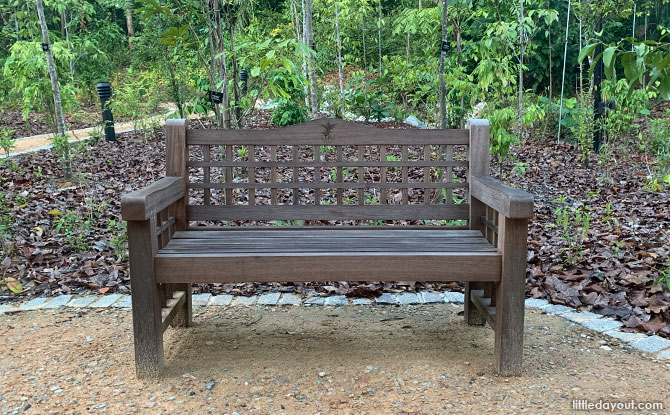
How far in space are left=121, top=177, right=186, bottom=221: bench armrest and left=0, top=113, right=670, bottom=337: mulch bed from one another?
4.07 feet

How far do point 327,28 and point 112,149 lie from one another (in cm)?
783

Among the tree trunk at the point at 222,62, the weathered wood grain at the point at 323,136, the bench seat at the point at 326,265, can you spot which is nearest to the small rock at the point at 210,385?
the bench seat at the point at 326,265

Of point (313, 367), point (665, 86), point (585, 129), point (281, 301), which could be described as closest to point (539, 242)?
point (281, 301)

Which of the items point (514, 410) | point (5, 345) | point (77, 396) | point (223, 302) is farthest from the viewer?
point (223, 302)

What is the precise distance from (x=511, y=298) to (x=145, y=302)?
149 centimetres

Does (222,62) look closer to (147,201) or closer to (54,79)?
(54,79)

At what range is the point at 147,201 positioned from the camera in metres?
2.32

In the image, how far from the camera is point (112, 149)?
27.5 feet

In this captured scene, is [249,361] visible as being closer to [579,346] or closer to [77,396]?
[77,396]

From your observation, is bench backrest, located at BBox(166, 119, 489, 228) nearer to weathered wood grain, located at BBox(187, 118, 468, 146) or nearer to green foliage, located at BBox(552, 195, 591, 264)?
weathered wood grain, located at BBox(187, 118, 468, 146)

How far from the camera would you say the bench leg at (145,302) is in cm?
237

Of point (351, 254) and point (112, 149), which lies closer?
point (351, 254)

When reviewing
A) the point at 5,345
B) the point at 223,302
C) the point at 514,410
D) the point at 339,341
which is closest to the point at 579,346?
the point at 514,410

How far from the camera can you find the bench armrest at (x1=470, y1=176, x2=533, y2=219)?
2.30 metres
